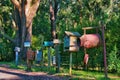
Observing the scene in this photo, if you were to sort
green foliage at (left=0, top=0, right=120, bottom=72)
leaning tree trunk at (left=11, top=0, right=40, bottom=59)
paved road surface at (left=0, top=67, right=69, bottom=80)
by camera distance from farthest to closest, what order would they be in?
green foliage at (left=0, top=0, right=120, bottom=72) → leaning tree trunk at (left=11, top=0, right=40, bottom=59) → paved road surface at (left=0, top=67, right=69, bottom=80)

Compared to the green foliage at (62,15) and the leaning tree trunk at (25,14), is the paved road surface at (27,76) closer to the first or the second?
the green foliage at (62,15)

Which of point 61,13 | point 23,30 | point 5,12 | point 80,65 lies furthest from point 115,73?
point 61,13

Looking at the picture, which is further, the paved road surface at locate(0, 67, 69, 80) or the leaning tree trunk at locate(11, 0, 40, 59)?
the leaning tree trunk at locate(11, 0, 40, 59)

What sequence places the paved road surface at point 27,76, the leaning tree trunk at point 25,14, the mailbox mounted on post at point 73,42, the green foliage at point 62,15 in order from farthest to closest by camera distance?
1. the green foliage at point 62,15
2. the leaning tree trunk at point 25,14
3. the mailbox mounted on post at point 73,42
4. the paved road surface at point 27,76

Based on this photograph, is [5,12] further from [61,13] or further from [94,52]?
[94,52]

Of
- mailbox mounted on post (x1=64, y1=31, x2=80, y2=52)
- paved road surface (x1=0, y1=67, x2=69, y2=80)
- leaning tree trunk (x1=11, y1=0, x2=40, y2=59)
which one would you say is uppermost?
leaning tree trunk (x1=11, y1=0, x2=40, y2=59)

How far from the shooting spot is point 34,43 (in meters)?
33.1

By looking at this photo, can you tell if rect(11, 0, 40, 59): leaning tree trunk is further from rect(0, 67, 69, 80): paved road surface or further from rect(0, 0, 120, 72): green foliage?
rect(0, 67, 69, 80): paved road surface

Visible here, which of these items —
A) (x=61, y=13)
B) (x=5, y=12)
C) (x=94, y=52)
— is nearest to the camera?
(x=94, y=52)

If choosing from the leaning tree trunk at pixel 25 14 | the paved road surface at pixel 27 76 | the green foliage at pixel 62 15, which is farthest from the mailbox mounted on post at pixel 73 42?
the leaning tree trunk at pixel 25 14

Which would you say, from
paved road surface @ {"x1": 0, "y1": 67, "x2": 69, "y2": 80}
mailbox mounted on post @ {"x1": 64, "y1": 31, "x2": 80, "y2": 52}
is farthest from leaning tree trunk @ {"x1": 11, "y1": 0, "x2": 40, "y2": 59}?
mailbox mounted on post @ {"x1": 64, "y1": 31, "x2": 80, "y2": 52}

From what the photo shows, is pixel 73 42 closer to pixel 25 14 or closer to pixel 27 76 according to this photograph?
pixel 27 76

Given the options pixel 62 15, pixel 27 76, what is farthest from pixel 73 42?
pixel 62 15

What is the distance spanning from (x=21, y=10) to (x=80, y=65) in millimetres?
11514
